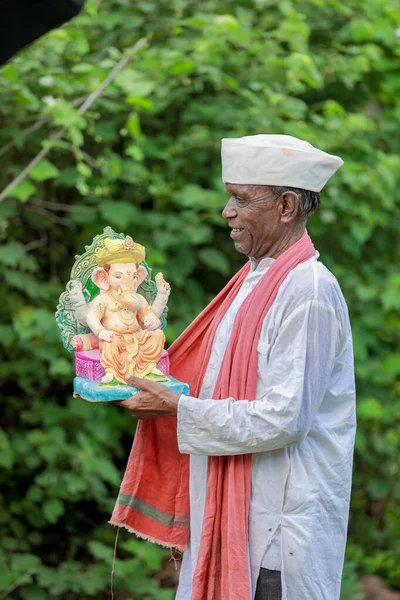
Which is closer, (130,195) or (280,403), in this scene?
(280,403)

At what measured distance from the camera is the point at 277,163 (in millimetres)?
2447

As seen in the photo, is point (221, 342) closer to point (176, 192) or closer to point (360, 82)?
point (176, 192)

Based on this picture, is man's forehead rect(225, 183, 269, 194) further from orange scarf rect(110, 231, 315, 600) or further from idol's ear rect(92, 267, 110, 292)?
idol's ear rect(92, 267, 110, 292)

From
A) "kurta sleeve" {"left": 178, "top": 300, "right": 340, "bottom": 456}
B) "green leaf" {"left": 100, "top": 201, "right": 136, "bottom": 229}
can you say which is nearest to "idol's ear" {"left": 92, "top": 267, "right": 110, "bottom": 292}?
"kurta sleeve" {"left": 178, "top": 300, "right": 340, "bottom": 456}

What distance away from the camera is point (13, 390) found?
4.93m

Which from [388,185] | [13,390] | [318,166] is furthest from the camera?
[388,185]

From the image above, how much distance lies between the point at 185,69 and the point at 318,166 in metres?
2.29

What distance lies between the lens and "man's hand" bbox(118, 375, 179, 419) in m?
2.44

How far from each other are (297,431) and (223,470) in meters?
0.25

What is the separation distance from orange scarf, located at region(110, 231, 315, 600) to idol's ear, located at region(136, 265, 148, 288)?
Answer: 0.64 feet

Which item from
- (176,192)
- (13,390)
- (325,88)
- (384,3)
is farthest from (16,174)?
(384,3)

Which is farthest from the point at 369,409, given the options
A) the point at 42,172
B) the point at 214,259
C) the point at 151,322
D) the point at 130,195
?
the point at 151,322

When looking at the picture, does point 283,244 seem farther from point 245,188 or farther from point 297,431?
point 297,431

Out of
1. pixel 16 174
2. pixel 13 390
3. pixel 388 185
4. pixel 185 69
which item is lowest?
pixel 13 390
